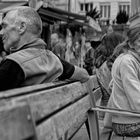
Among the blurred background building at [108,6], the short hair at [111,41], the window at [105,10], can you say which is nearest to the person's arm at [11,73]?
the short hair at [111,41]

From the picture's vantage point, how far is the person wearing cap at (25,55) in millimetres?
2561

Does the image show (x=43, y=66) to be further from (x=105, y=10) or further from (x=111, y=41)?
(x=105, y=10)

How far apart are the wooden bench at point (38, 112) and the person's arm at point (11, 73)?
343mm

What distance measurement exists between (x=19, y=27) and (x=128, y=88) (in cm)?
109

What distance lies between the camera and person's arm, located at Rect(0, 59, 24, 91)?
2547 mm

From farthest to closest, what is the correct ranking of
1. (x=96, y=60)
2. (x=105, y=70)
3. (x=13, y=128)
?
1. (x=96, y=60)
2. (x=105, y=70)
3. (x=13, y=128)

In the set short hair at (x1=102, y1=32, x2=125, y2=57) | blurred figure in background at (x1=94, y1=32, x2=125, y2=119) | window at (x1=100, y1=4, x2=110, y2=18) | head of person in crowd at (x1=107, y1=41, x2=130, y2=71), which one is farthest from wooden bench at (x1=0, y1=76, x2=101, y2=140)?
window at (x1=100, y1=4, x2=110, y2=18)

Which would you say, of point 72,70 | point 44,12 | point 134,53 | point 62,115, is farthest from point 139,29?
point 44,12

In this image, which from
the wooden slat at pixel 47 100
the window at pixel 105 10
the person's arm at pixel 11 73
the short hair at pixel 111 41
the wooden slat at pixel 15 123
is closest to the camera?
the wooden slat at pixel 15 123

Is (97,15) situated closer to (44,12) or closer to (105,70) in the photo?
(44,12)

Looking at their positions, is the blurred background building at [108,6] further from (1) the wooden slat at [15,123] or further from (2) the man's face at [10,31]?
(1) the wooden slat at [15,123]

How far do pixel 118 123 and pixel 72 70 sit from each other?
0.66 meters

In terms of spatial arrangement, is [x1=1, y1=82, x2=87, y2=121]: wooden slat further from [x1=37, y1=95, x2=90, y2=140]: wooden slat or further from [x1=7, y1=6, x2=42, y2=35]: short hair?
[x1=7, y1=6, x2=42, y2=35]: short hair

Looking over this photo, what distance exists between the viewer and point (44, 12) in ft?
42.4
